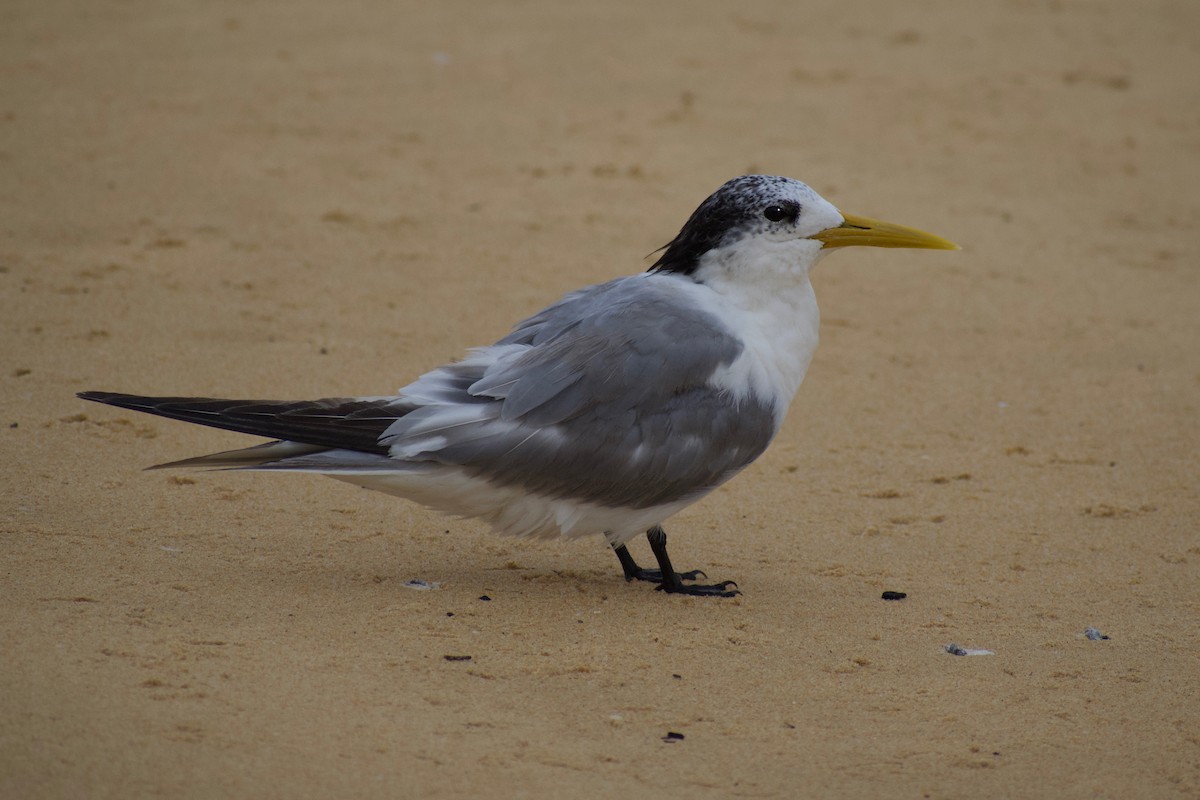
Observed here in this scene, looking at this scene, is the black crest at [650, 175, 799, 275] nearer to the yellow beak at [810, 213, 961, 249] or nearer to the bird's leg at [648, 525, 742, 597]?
the yellow beak at [810, 213, 961, 249]

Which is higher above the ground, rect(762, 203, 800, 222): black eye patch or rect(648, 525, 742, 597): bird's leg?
rect(762, 203, 800, 222): black eye patch

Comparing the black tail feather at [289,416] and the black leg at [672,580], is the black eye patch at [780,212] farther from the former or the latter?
the black tail feather at [289,416]

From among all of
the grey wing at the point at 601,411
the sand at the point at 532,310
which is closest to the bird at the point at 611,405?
the grey wing at the point at 601,411

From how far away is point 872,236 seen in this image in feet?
14.8

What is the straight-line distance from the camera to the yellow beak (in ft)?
14.5

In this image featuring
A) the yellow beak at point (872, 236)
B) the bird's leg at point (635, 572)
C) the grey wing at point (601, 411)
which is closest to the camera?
the grey wing at point (601, 411)

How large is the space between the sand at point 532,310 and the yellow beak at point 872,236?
1.09 m

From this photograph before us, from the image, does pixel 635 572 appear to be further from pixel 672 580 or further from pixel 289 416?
pixel 289 416

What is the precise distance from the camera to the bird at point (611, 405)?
13.0 feet

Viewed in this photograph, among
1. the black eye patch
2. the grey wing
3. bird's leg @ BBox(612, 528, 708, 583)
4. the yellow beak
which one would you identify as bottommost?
bird's leg @ BBox(612, 528, 708, 583)

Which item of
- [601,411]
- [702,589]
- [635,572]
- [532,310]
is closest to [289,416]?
[601,411]

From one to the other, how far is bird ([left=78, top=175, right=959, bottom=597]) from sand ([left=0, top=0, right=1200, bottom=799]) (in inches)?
14.2

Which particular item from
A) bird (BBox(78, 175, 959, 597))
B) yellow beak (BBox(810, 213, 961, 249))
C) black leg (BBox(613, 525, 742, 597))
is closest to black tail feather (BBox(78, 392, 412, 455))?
bird (BBox(78, 175, 959, 597))

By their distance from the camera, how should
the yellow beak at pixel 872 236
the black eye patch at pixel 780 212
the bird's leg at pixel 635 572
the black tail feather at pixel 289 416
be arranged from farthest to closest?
the bird's leg at pixel 635 572 < the yellow beak at pixel 872 236 < the black eye patch at pixel 780 212 < the black tail feather at pixel 289 416
